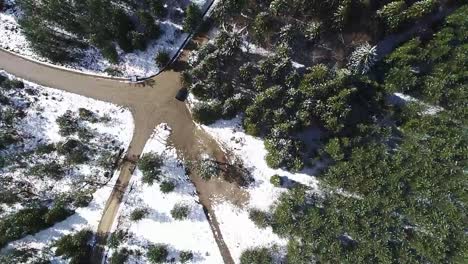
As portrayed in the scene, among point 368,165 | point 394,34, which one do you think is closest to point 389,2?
point 394,34

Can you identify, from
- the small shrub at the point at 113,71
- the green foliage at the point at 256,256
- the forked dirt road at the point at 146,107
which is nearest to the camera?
the green foliage at the point at 256,256

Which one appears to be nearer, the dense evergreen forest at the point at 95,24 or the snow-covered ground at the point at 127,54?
the dense evergreen forest at the point at 95,24

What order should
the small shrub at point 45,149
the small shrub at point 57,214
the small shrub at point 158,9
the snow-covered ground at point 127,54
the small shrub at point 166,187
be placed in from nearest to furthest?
the small shrub at point 57,214 → the small shrub at point 166,187 → the small shrub at point 45,149 → the small shrub at point 158,9 → the snow-covered ground at point 127,54

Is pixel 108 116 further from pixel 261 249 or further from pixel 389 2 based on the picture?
pixel 389 2

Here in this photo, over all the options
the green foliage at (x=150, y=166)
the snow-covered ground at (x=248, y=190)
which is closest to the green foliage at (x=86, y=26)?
the green foliage at (x=150, y=166)

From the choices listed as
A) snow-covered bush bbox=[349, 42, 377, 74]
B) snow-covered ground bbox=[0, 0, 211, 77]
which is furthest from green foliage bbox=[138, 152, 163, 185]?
snow-covered bush bbox=[349, 42, 377, 74]

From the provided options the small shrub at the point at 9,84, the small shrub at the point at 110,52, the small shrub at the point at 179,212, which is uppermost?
the small shrub at the point at 110,52

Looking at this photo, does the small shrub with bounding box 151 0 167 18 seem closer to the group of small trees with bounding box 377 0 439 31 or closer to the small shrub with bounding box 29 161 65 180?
the small shrub with bounding box 29 161 65 180

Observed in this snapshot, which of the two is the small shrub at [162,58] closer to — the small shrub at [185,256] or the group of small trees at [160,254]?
the group of small trees at [160,254]

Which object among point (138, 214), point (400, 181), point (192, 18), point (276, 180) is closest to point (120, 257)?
point (138, 214)
